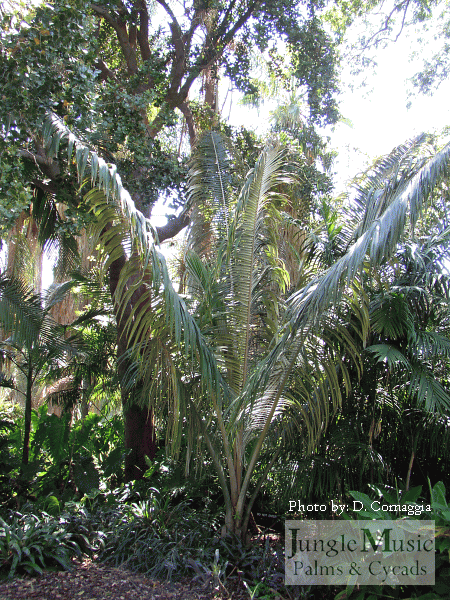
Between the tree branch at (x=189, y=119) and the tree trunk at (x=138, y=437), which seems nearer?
the tree trunk at (x=138, y=437)

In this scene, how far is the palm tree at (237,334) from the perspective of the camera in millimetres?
3980

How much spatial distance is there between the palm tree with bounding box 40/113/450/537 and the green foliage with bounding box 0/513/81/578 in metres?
1.59

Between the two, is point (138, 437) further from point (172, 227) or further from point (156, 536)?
point (172, 227)

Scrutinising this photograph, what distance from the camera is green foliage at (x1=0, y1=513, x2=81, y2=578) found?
4.30 meters

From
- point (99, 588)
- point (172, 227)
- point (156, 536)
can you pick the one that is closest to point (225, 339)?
point (156, 536)

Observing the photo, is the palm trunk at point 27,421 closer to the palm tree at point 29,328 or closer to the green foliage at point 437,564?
the palm tree at point 29,328

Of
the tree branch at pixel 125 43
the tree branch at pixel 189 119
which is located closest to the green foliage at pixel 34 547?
the tree branch at pixel 189 119

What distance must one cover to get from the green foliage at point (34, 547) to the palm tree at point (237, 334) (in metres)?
1.59

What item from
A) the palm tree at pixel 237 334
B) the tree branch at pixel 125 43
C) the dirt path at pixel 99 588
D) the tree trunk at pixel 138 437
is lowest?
the dirt path at pixel 99 588

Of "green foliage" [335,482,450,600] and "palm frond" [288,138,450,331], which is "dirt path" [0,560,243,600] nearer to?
"green foliage" [335,482,450,600]

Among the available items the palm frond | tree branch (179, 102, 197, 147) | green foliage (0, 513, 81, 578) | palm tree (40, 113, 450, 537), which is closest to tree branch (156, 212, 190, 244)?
tree branch (179, 102, 197, 147)

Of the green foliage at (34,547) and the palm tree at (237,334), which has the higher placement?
the palm tree at (237,334)

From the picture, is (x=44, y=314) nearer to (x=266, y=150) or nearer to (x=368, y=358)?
(x=266, y=150)

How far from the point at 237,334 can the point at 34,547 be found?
9.36ft
